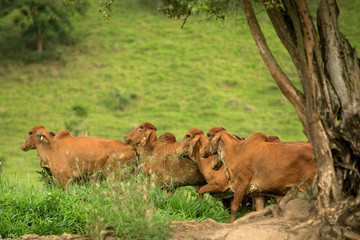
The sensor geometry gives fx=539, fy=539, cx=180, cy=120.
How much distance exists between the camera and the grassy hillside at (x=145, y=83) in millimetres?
27328

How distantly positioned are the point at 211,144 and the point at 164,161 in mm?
1218

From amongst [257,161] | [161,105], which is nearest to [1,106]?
[161,105]

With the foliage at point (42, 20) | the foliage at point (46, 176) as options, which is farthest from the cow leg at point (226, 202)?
the foliage at point (42, 20)

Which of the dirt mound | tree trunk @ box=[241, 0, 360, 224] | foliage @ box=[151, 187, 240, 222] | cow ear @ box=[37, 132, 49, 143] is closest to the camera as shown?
tree trunk @ box=[241, 0, 360, 224]

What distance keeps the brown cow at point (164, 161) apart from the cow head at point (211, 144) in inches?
23.2

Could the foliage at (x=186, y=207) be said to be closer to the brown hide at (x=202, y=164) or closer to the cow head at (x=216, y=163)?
the brown hide at (x=202, y=164)

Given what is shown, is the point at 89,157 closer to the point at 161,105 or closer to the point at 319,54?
the point at 319,54

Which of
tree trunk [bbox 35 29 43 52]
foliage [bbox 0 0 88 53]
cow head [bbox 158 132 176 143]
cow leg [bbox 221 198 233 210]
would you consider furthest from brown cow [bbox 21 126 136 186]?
tree trunk [bbox 35 29 43 52]

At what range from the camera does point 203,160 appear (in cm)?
932

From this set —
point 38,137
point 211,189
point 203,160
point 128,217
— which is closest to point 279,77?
point 211,189

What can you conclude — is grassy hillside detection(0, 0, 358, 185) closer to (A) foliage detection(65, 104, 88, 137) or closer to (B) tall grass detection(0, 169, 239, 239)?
(A) foliage detection(65, 104, 88, 137)

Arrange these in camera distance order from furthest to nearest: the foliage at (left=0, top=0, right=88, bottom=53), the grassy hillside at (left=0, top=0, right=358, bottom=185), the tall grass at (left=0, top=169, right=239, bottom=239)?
the foliage at (left=0, top=0, right=88, bottom=53)
the grassy hillside at (left=0, top=0, right=358, bottom=185)
the tall grass at (left=0, top=169, right=239, bottom=239)

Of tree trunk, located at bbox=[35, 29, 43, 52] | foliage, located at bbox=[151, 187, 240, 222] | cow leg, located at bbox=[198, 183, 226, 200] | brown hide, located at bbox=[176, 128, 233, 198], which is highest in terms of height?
tree trunk, located at bbox=[35, 29, 43, 52]

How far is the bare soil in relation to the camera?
6141 mm
